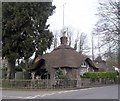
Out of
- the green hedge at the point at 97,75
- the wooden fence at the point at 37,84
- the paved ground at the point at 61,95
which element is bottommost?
the paved ground at the point at 61,95

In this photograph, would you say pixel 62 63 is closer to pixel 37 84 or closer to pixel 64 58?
pixel 64 58

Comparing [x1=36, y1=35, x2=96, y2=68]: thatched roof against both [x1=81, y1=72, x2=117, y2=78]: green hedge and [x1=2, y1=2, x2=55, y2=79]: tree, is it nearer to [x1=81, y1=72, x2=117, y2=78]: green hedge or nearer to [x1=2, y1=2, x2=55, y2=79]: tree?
[x1=81, y1=72, x2=117, y2=78]: green hedge

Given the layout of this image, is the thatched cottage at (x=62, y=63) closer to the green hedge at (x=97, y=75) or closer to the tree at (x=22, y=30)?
the green hedge at (x=97, y=75)

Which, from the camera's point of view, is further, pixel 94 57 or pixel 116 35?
pixel 94 57

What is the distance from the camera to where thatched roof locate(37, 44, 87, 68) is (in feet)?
171

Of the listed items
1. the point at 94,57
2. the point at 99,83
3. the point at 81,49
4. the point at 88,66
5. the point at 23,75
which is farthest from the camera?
the point at 94,57

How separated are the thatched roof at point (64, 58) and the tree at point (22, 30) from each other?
9944mm

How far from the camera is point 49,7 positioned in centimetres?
4394

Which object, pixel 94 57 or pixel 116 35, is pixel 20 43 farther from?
pixel 94 57

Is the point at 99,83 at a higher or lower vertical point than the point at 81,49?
lower

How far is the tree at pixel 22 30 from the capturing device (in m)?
40.4

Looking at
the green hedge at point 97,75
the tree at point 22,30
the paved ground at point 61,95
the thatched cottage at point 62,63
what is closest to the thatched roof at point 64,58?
the thatched cottage at point 62,63

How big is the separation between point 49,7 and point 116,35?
672 inches

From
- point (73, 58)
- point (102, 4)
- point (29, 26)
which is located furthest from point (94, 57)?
point (102, 4)
